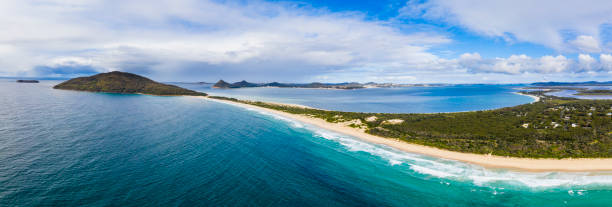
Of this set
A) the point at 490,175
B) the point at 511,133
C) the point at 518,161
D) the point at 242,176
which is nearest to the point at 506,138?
the point at 511,133

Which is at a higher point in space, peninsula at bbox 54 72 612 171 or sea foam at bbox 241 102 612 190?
peninsula at bbox 54 72 612 171

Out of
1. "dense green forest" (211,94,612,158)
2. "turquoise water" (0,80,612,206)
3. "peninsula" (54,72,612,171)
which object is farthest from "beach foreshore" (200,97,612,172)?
"turquoise water" (0,80,612,206)

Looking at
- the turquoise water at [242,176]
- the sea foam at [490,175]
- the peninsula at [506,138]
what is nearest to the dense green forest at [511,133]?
the peninsula at [506,138]

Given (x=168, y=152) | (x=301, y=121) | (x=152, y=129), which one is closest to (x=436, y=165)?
(x=168, y=152)

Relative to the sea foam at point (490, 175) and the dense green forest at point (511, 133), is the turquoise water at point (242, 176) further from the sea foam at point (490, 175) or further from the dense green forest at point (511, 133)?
the dense green forest at point (511, 133)

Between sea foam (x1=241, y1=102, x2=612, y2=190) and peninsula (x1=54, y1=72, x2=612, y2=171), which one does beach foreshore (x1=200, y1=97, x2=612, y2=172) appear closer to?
peninsula (x1=54, y1=72, x2=612, y2=171)

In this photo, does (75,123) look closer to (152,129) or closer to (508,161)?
(152,129)

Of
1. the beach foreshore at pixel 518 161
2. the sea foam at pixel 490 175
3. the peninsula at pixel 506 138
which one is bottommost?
the sea foam at pixel 490 175

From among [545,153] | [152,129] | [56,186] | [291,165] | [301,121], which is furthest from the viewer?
[301,121]

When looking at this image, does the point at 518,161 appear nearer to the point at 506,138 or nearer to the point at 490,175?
the point at 490,175
